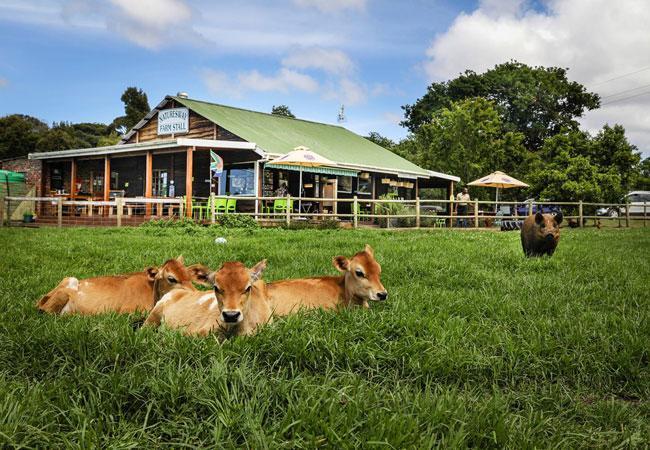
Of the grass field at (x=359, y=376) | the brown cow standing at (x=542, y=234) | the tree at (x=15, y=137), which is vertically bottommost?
the grass field at (x=359, y=376)

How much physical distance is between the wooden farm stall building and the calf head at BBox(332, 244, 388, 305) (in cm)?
1476

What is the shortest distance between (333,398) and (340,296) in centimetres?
238

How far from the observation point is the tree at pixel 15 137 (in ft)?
159

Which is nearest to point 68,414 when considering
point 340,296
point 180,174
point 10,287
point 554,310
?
point 340,296

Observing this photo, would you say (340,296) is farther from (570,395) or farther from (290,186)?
(290,186)

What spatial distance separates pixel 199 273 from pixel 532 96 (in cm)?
5004

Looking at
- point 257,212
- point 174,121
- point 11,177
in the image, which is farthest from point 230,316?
point 11,177

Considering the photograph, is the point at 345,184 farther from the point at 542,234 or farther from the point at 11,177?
the point at 11,177

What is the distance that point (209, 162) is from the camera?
22.9m

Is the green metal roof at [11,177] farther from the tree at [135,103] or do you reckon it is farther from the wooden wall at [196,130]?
the tree at [135,103]

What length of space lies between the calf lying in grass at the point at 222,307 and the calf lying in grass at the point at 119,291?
0.26 m

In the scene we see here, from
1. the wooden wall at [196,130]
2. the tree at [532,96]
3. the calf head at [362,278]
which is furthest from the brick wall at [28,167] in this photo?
the tree at [532,96]

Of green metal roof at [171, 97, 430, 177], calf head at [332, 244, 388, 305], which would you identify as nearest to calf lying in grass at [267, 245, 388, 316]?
calf head at [332, 244, 388, 305]

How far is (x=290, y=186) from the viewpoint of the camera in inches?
955
